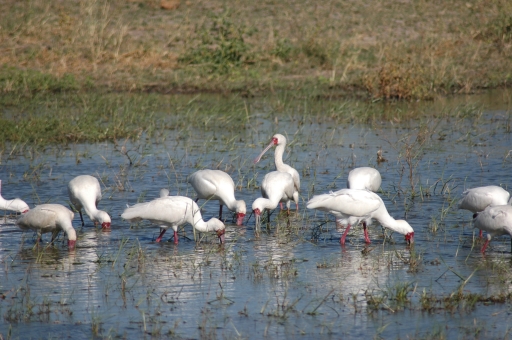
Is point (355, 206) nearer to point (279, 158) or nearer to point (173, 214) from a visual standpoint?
point (173, 214)

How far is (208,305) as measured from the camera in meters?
6.19

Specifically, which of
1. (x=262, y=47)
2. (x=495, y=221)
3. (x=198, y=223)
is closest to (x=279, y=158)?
(x=198, y=223)

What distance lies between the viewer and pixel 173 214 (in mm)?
8031

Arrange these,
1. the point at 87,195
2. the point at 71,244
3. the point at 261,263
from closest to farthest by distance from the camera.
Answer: the point at 261,263 → the point at 71,244 → the point at 87,195

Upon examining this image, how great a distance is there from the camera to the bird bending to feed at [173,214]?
802 cm

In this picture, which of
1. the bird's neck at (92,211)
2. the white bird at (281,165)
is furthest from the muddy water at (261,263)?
the white bird at (281,165)

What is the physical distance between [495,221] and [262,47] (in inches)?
542

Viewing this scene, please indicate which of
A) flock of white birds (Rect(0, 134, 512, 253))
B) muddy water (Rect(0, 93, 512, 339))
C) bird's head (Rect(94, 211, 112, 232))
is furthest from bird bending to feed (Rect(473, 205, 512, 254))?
bird's head (Rect(94, 211, 112, 232))

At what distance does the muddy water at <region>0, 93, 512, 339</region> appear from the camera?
5809mm

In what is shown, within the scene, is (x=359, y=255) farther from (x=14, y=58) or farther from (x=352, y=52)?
(x=14, y=58)

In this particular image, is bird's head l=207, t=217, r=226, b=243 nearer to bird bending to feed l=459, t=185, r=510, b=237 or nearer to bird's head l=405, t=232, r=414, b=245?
bird's head l=405, t=232, r=414, b=245

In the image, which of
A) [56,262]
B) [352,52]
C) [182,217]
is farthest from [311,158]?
[352,52]

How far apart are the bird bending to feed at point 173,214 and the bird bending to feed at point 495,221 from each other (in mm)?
2340

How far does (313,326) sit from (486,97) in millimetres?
11913
